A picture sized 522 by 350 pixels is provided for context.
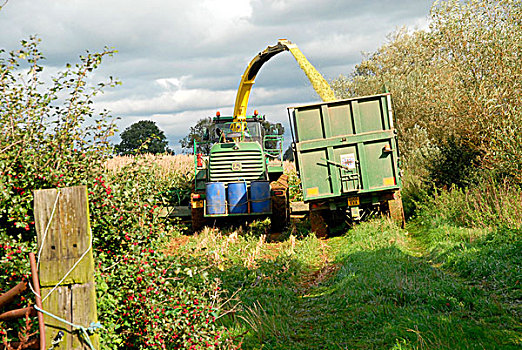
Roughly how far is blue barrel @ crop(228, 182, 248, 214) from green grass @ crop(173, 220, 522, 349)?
2083 millimetres

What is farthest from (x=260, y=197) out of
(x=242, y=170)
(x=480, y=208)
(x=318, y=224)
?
(x=480, y=208)

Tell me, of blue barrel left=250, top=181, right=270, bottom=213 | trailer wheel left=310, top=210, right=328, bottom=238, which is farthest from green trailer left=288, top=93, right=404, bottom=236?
blue barrel left=250, top=181, right=270, bottom=213

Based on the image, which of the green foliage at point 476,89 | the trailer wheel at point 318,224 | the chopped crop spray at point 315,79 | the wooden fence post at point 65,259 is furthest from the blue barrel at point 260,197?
the wooden fence post at point 65,259

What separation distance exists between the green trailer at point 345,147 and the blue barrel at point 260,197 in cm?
154

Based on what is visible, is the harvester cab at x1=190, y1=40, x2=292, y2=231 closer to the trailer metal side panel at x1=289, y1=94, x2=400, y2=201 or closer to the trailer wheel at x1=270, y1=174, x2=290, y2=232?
the trailer wheel at x1=270, y1=174, x2=290, y2=232

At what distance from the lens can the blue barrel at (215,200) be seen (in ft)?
44.5

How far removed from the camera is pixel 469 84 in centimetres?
1551

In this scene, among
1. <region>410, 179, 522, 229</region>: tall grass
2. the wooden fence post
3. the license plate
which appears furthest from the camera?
the license plate

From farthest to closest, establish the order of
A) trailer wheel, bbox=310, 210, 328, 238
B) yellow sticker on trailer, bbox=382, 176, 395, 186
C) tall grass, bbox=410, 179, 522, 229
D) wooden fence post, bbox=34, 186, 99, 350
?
trailer wheel, bbox=310, 210, 328, 238, yellow sticker on trailer, bbox=382, 176, 395, 186, tall grass, bbox=410, 179, 522, 229, wooden fence post, bbox=34, 186, 99, 350

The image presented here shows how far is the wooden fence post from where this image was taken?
3430 millimetres

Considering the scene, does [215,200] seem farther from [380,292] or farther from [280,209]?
[380,292]

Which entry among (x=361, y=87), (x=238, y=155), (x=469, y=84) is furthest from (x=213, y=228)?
(x=361, y=87)

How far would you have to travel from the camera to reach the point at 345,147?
490 inches

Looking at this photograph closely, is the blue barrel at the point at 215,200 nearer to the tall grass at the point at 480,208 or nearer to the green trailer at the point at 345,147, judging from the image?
the green trailer at the point at 345,147
